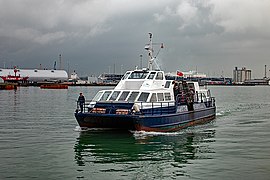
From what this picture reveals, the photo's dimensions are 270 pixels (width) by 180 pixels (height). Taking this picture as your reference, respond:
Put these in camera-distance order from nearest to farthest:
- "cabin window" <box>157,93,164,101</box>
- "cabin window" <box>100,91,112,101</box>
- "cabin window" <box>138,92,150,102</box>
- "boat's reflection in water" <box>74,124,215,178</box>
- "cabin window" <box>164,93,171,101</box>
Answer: "boat's reflection in water" <box>74,124,215,178</box> → "cabin window" <box>138,92,150,102</box> → "cabin window" <box>157,93,164,101</box> → "cabin window" <box>100,91,112,101</box> → "cabin window" <box>164,93,171,101</box>

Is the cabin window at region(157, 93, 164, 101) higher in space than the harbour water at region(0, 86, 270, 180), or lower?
higher

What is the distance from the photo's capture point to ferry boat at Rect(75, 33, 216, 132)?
26.1 meters

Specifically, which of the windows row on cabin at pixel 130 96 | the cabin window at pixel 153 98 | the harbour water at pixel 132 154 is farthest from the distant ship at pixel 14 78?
the cabin window at pixel 153 98

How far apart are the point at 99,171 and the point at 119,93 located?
12.2 metres

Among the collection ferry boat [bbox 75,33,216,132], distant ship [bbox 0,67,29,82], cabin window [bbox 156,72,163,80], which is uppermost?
distant ship [bbox 0,67,29,82]

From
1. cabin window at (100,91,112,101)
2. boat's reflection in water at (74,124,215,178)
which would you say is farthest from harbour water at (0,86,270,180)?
cabin window at (100,91,112,101)

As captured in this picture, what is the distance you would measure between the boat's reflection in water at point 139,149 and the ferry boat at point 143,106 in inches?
28.5

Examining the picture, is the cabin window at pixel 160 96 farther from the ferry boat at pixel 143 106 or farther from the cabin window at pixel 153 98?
the cabin window at pixel 153 98

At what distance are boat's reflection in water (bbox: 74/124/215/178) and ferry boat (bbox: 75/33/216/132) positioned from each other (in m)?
0.72

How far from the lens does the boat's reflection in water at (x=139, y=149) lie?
18.6 m

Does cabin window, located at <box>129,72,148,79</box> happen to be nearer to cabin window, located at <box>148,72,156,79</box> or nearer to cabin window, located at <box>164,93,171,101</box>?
cabin window, located at <box>148,72,156,79</box>

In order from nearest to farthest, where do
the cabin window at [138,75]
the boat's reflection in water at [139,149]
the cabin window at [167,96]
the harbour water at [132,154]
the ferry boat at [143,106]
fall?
the harbour water at [132,154]
the boat's reflection in water at [139,149]
the ferry boat at [143,106]
the cabin window at [167,96]
the cabin window at [138,75]

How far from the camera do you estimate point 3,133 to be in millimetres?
28234

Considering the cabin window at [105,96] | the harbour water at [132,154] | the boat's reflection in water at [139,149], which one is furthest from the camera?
the cabin window at [105,96]
